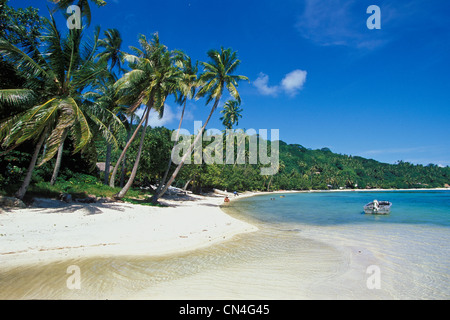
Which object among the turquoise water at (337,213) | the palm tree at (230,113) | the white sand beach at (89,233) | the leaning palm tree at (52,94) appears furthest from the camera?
the palm tree at (230,113)

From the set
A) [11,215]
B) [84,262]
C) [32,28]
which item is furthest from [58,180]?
[84,262]

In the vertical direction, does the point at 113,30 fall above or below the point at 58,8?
above

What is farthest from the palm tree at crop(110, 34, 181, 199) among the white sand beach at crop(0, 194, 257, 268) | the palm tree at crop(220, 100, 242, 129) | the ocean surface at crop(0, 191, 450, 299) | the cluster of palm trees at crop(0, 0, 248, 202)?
the palm tree at crop(220, 100, 242, 129)

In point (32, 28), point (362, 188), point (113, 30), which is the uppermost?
point (113, 30)

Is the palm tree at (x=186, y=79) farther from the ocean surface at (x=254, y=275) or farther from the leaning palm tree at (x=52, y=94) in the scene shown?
the ocean surface at (x=254, y=275)

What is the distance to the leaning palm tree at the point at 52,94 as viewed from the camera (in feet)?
30.7

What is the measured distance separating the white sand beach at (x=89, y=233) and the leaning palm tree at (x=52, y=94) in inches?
92.4

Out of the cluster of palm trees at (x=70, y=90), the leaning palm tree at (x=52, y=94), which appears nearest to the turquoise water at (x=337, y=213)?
the cluster of palm trees at (x=70, y=90)

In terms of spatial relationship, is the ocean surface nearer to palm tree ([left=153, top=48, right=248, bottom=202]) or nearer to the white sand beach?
the white sand beach

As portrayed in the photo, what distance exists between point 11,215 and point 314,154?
6767 inches

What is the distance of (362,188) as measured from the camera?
12850cm

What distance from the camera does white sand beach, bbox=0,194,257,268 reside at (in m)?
6.60

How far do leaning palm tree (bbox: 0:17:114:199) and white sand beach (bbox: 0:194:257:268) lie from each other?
2347 mm
